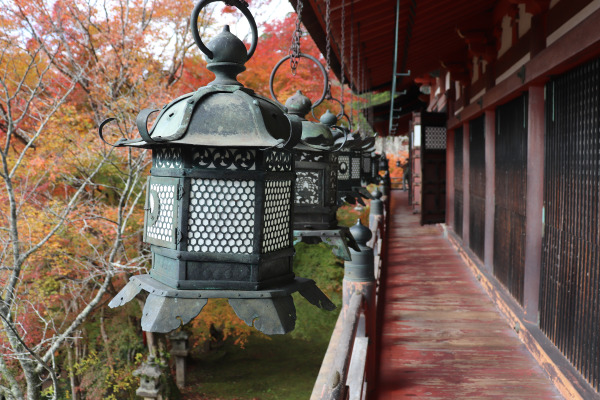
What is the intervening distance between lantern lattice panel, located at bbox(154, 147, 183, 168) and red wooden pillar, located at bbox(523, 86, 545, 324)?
4095mm

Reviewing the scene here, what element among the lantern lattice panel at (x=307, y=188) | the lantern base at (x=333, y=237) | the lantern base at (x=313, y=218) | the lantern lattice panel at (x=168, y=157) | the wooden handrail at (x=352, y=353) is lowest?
the wooden handrail at (x=352, y=353)

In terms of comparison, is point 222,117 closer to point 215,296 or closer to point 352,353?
point 215,296

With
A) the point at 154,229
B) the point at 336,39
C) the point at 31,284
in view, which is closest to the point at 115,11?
the point at 31,284

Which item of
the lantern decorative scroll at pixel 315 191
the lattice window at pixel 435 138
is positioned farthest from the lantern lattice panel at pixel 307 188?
the lattice window at pixel 435 138

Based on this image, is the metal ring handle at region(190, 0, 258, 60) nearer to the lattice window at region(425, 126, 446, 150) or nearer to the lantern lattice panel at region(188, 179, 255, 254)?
the lantern lattice panel at region(188, 179, 255, 254)

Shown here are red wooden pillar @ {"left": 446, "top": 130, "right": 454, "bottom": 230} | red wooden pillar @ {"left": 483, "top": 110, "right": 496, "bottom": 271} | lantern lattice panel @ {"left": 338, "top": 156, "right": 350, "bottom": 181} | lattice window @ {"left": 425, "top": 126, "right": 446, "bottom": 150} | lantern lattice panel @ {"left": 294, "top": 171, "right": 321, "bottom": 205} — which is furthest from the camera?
red wooden pillar @ {"left": 446, "top": 130, "right": 454, "bottom": 230}

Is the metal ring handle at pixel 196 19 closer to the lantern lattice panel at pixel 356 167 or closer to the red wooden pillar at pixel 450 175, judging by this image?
the lantern lattice panel at pixel 356 167

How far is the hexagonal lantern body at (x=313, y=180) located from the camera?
2.86 metres

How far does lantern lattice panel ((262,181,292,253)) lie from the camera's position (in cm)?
174

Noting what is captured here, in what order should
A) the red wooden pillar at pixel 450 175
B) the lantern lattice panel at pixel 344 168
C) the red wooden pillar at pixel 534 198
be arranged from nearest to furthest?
1. the lantern lattice panel at pixel 344 168
2. the red wooden pillar at pixel 534 198
3. the red wooden pillar at pixel 450 175

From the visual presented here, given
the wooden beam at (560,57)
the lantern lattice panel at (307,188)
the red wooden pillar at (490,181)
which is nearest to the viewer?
the lantern lattice panel at (307,188)

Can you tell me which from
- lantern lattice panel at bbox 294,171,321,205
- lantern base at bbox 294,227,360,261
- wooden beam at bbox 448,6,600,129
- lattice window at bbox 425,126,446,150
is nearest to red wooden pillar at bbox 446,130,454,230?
lattice window at bbox 425,126,446,150

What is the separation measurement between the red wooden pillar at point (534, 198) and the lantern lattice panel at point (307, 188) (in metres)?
2.82

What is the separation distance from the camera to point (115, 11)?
34.2ft
